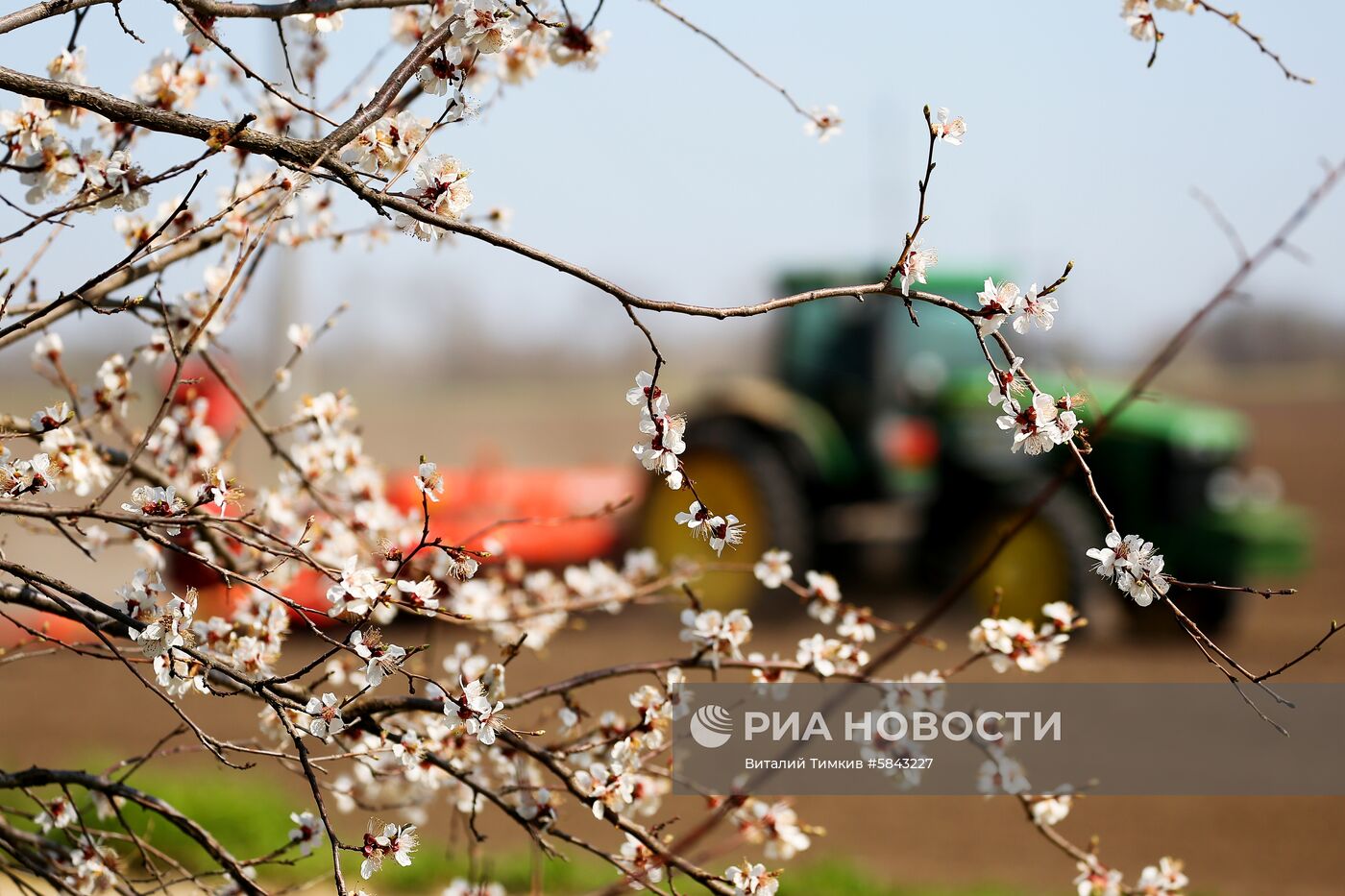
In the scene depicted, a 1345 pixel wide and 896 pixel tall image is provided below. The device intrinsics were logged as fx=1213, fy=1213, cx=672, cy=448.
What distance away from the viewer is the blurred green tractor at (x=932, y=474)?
7188mm

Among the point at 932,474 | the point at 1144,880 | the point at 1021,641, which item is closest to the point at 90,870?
the point at 1021,641

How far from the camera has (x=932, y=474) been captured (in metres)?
7.66

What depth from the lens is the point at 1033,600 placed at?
725 cm

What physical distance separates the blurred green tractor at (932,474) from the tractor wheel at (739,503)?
0.01 meters

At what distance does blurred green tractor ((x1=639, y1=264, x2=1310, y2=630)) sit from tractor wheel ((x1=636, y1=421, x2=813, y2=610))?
0.04ft

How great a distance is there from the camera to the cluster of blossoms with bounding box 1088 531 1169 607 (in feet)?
4.84

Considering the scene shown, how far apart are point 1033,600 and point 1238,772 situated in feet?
7.11

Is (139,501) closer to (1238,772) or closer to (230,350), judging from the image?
(230,350)

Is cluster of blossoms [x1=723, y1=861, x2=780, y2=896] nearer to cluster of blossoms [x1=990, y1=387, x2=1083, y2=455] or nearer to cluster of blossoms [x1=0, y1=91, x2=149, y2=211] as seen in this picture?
cluster of blossoms [x1=990, y1=387, x2=1083, y2=455]

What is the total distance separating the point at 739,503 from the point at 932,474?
1.29 metres

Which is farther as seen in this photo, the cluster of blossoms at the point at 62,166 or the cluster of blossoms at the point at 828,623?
the cluster of blossoms at the point at 828,623

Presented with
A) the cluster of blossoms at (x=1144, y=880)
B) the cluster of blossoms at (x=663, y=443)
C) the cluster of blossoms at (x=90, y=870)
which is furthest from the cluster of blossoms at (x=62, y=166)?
the cluster of blossoms at (x=1144, y=880)

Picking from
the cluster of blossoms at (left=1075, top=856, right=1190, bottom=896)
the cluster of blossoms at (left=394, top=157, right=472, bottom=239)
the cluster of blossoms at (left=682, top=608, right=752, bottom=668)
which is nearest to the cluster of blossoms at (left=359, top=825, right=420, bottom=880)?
the cluster of blossoms at (left=682, top=608, right=752, bottom=668)

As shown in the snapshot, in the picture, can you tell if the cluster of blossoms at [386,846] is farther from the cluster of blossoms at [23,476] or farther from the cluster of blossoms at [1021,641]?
the cluster of blossoms at [1021,641]
